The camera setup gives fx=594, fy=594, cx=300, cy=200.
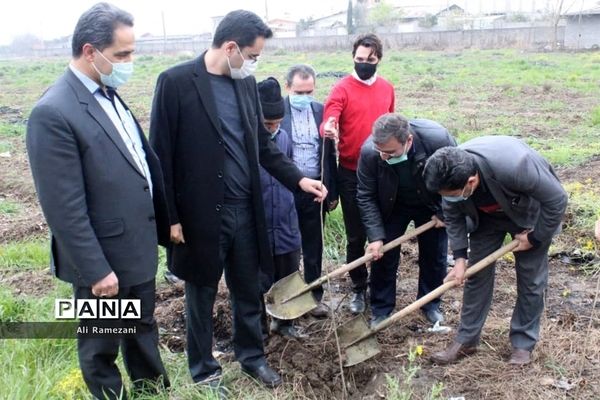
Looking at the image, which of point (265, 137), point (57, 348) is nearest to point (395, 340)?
point (265, 137)

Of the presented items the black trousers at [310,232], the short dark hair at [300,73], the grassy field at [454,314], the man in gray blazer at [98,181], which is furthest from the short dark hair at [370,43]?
the man in gray blazer at [98,181]

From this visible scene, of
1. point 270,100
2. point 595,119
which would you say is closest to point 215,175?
point 270,100

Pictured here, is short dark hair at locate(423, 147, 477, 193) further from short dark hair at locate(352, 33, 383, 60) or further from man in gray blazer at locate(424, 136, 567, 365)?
short dark hair at locate(352, 33, 383, 60)

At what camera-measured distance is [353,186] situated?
421 centimetres

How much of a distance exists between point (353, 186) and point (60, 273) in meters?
2.21

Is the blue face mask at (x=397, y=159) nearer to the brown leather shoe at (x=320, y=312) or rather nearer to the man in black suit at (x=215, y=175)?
the man in black suit at (x=215, y=175)

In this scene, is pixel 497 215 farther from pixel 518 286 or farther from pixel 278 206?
pixel 278 206

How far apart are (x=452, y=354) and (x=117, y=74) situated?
2450mm

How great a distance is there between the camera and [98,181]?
8.01 feet

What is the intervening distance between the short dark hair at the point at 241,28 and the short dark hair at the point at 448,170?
1.08m

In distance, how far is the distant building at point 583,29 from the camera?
104ft

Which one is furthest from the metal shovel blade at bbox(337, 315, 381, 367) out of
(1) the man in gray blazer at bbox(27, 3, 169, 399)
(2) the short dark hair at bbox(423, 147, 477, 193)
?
(1) the man in gray blazer at bbox(27, 3, 169, 399)

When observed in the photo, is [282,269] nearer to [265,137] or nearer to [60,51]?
[265,137]

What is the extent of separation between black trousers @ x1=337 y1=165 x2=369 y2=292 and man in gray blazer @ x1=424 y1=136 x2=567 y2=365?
2.75 feet
